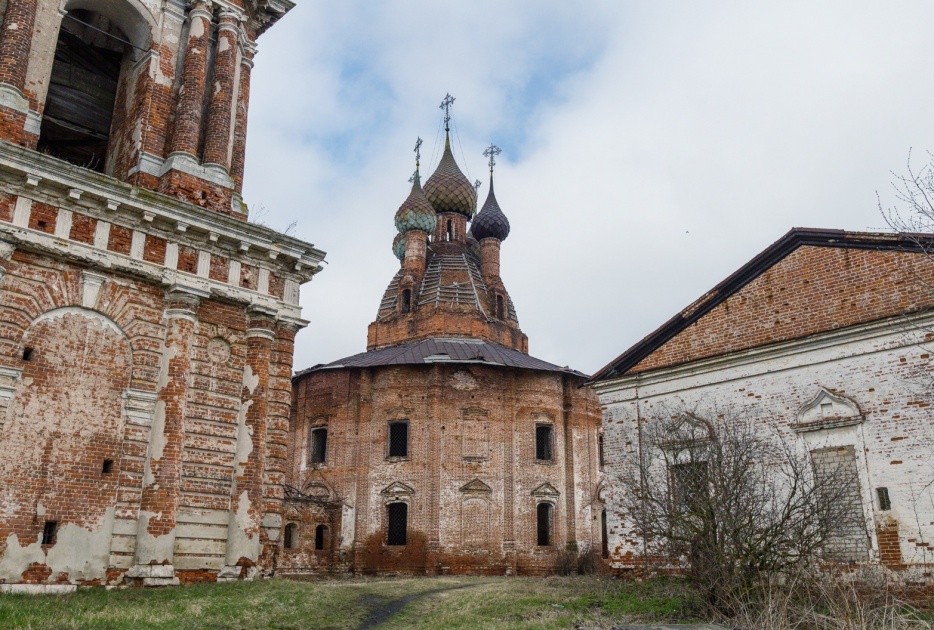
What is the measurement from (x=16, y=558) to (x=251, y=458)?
137 inches

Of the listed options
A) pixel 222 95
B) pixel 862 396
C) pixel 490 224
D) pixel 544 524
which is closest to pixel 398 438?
pixel 544 524

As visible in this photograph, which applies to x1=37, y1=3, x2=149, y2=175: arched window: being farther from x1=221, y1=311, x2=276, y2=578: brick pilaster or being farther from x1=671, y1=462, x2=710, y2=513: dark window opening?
x1=671, y1=462, x2=710, y2=513: dark window opening

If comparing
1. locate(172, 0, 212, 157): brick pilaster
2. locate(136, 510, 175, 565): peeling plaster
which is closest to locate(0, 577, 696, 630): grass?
locate(136, 510, 175, 565): peeling plaster

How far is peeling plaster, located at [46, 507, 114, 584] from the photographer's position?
10.2 metres

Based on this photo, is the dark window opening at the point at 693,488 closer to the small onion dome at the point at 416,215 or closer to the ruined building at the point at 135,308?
the ruined building at the point at 135,308

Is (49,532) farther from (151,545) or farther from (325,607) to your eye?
(325,607)

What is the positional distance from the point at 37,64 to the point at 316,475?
18.8 meters

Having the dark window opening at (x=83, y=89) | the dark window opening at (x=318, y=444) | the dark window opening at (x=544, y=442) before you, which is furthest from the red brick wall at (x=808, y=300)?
the dark window opening at (x=318, y=444)

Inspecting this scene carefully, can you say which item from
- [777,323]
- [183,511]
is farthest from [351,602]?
[777,323]

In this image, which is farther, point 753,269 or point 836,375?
point 753,269

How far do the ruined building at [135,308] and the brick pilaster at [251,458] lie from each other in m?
0.03

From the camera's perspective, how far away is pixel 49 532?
33.6ft

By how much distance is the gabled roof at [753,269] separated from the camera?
1236 centimetres

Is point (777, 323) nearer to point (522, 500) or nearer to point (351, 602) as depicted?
point (351, 602)
